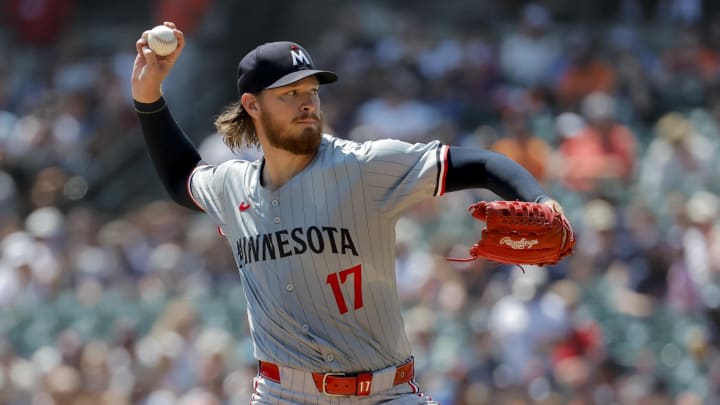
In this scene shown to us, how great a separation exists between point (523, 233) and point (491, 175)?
22 centimetres

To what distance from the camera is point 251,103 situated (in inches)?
162

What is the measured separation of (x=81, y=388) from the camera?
337 inches

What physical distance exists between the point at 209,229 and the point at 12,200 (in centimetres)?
274

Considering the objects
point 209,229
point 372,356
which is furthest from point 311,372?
point 209,229

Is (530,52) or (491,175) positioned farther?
(530,52)

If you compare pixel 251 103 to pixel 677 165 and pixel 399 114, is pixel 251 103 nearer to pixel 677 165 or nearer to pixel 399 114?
pixel 677 165

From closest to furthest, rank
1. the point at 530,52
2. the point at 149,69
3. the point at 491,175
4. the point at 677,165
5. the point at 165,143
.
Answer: the point at 491,175 < the point at 149,69 < the point at 165,143 < the point at 677,165 < the point at 530,52

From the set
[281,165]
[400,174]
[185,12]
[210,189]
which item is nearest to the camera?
[400,174]

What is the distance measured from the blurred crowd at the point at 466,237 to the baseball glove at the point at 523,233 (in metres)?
3.59

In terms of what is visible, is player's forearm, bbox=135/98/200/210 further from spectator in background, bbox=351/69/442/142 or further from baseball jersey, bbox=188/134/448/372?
spectator in background, bbox=351/69/442/142

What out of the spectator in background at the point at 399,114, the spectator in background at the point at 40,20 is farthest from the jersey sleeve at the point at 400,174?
the spectator in background at the point at 40,20

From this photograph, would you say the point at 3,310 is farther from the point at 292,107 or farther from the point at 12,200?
the point at 292,107

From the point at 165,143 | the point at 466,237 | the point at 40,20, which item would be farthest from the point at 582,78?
the point at 40,20

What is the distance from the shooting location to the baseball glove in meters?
3.55
